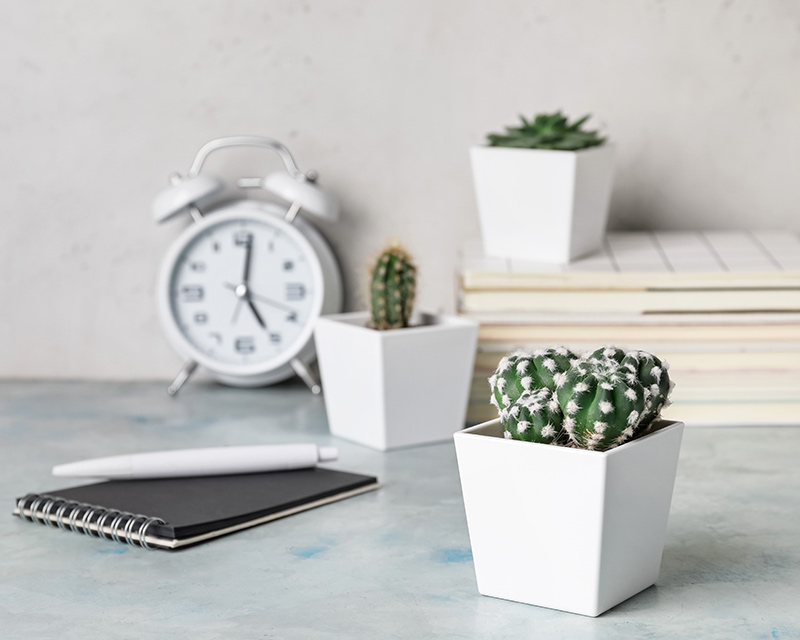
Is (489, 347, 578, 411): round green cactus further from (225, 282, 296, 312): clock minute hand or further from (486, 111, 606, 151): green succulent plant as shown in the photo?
(225, 282, 296, 312): clock minute hand

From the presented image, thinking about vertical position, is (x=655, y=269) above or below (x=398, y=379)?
above

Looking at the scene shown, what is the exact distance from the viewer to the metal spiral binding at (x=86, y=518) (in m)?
1.13

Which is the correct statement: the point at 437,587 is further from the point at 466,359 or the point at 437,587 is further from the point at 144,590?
the point at 466,359

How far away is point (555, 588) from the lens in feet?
3.08

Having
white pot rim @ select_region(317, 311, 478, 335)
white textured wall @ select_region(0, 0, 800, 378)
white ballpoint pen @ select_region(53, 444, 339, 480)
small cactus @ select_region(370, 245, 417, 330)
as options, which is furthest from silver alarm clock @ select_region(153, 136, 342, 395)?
white ballpoint pen @ select_region(53, 444, 339, 480)

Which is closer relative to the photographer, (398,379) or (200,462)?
(200,462)

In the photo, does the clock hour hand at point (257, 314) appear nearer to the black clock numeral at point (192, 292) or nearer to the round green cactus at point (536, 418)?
the black clock numeral at point (192, 292)

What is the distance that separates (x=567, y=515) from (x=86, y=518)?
1.83ft

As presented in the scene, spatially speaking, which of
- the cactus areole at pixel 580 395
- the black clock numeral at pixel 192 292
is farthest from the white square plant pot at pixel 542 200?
the cactus areole at pixel 580 395

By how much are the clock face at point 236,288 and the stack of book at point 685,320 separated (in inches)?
15.9

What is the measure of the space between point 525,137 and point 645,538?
34.1 inches

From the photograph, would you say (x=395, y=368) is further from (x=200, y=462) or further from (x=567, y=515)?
(x=567, y=515)

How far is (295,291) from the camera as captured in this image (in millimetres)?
1912

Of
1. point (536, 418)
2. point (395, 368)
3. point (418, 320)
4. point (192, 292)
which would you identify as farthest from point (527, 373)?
point (192, 292)
